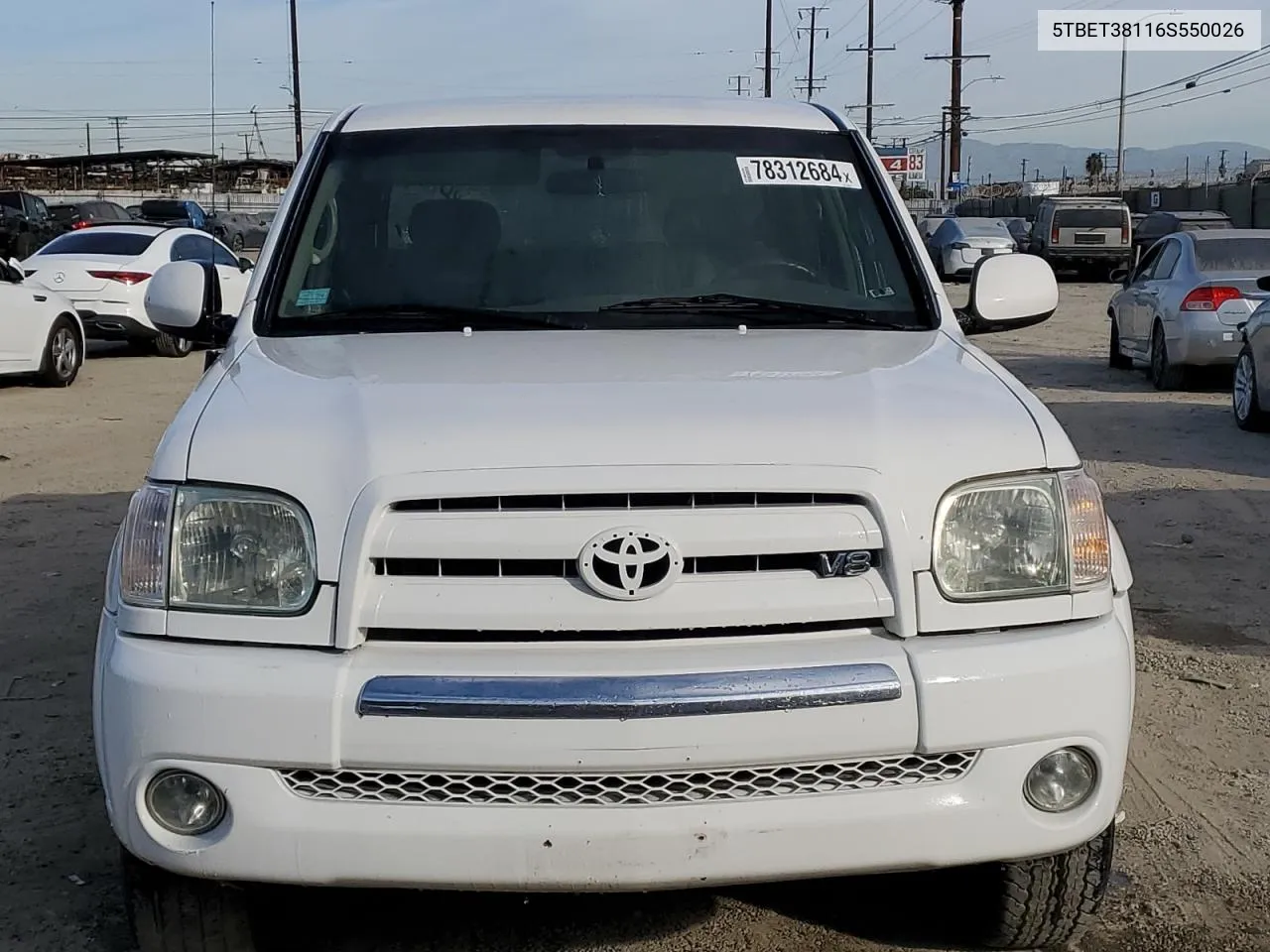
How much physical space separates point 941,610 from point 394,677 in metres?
1.01

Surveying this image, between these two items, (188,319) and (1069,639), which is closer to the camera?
(1069,639)

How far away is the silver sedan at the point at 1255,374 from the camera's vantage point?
10430mm

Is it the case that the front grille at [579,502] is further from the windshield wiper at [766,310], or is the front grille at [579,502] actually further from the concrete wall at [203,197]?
the concrete wall at [203,197]

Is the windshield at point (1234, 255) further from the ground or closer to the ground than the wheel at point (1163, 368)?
further from the ground

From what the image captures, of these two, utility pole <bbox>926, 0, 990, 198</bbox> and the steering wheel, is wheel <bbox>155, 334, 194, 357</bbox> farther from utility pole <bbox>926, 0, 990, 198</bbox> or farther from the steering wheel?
utility pole <bbox>926, 0, 990, 198</bbox>

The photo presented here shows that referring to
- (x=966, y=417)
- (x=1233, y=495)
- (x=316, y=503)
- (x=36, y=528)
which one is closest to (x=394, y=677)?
(x=316, y=503)

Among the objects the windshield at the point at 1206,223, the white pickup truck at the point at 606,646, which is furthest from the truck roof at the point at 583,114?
the windshield at the point at 1206,223

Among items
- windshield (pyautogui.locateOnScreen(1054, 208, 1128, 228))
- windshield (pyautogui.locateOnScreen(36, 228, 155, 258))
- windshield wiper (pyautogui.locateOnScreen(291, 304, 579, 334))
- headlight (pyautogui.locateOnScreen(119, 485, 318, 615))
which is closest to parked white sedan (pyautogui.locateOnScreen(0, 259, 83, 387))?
windshield (pyautogui.locateOnScreen(36, 228, 155, 258))

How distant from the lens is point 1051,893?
3127 millimetres

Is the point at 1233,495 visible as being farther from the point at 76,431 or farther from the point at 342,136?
the point at 76,431

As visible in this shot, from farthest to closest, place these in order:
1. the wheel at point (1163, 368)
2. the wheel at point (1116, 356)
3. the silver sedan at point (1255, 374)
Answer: the wheel at point (1116, 356)
the wheel at point (1163, 368)
the silver sedan at point (1255, 374)

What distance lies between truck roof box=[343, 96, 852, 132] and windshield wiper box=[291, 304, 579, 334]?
0.77 m

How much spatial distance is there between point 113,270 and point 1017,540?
571 inches

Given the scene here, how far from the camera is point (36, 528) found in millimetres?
7730
